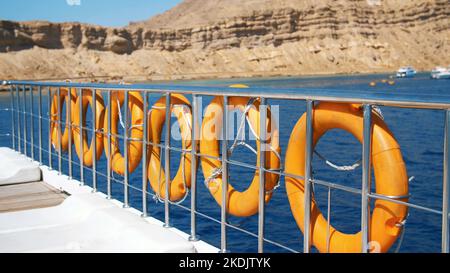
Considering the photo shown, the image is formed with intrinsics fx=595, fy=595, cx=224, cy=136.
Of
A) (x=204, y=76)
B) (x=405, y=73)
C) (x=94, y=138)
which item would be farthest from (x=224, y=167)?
(x=405, y=73)

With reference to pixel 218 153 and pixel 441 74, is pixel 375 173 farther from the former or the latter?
pixel 441 74

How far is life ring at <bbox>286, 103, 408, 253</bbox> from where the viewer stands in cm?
254

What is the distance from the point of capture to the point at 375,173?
258cm

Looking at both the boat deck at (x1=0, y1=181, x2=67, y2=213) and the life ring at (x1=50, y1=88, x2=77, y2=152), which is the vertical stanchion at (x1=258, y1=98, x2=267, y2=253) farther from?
the life ring at (x1=50, y1=88, x2=77, y2=152)

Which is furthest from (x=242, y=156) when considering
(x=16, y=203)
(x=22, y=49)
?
(x=22, y=49)

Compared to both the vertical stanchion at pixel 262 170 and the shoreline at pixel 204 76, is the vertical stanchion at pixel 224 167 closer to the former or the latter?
the vertical stanchion at pixel 262 170

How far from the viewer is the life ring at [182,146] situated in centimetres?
414

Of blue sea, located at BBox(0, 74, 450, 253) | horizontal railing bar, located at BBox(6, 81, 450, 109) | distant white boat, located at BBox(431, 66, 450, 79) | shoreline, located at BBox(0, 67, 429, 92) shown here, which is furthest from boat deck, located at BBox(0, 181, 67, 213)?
distant white boat, located at BBox(431, 66, 450, 79)

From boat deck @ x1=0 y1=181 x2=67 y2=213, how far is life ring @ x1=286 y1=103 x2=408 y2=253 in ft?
9.23

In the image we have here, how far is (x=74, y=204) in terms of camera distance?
4711 millimetres

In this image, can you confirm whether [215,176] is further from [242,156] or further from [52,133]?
[242,156]

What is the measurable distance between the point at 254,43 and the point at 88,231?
273ft

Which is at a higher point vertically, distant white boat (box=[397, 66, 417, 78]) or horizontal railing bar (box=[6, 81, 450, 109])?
horizontal railing bar (box=[6, 81, 450, 109])

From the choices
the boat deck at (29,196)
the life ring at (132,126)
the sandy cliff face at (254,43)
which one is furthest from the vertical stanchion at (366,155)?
the sandy cliff face at (254,43)
